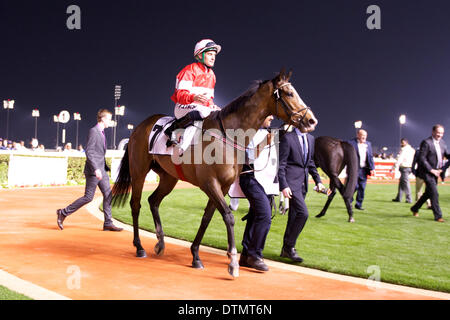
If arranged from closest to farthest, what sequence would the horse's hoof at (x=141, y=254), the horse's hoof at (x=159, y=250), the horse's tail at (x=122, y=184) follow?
the horse's hoof at (x=141, y=254), the horse's hoof at (x=159, y=250), the horse's tail at (x=122, y=184)

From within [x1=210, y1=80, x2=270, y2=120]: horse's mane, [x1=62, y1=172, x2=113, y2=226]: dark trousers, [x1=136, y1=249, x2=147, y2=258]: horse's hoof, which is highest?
[x1=210, y1=80, x2=270, y2=120]: horse's mane

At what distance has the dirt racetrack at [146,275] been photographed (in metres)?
3.66

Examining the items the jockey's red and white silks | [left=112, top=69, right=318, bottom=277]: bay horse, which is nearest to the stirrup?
[left=112, top=69, right=318, bottom=277]: bay horse

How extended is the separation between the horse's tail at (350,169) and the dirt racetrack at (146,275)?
393 centimetres

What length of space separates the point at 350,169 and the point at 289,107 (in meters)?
5.34

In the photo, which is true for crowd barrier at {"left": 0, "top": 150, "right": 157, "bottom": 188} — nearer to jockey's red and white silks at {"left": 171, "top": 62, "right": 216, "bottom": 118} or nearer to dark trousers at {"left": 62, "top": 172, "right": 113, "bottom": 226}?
dark trousers at {"left": 62, "top": 172, "right": 113, "bottom": 226}

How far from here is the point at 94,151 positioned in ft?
23.3

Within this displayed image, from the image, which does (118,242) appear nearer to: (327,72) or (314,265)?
(314,265)

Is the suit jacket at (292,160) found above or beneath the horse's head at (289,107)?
beneath

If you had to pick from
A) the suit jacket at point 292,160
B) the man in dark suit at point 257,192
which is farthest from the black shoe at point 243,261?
the suit jacket at point 292,160

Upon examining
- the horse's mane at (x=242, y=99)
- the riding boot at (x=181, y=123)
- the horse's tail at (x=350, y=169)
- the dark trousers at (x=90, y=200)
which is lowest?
the dark trousers at (x=90, y=200)

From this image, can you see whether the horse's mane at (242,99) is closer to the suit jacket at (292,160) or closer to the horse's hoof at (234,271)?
the suit jacket at (292,160)

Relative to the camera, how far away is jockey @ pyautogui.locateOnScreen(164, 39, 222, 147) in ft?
15.3

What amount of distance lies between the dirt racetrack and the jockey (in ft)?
4.79
